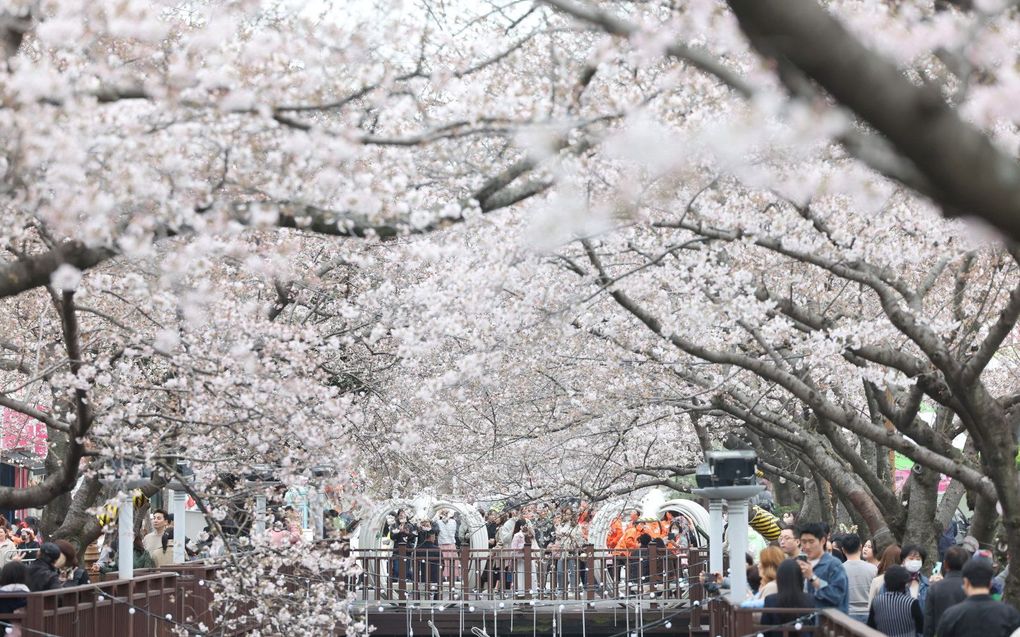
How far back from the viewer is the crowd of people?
8391 mm

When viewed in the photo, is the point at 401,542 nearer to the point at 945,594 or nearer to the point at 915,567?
the point at 915,567

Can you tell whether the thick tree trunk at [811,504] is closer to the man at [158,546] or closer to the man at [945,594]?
the man at [158,546]

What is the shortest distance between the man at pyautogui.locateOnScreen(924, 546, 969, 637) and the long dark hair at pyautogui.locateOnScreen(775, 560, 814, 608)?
37.2 inches

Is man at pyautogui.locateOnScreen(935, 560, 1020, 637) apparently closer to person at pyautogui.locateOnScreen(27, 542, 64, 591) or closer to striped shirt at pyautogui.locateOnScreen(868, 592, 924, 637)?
striped shirt at pyautogui.locateOnScreen(868, 592, 924, 637)

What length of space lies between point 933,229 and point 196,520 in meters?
21.5

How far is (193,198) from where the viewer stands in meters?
6.72

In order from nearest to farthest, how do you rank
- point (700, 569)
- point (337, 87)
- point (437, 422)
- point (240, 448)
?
point (337, 87) → point (240, 448) → point (437, 422) → point (700, 569)

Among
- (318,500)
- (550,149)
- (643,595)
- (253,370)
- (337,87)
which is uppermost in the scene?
(337,87)

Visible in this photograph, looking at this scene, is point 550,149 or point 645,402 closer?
point 550,149

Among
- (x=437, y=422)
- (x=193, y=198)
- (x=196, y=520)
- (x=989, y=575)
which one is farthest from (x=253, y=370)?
(x=196, y=520)

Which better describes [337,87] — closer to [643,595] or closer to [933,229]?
[933,229]

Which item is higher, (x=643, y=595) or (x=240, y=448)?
(x=240, y=448)

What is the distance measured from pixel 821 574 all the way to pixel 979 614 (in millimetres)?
2558

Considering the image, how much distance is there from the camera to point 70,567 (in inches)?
515
